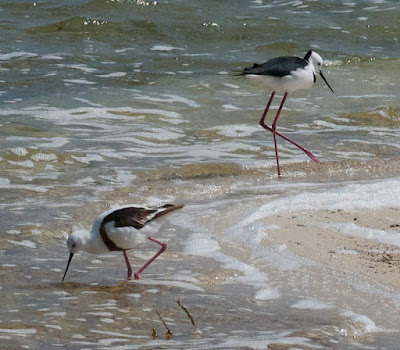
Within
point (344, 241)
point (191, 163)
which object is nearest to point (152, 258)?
point (344, 241)

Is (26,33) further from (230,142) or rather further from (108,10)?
(230,142)

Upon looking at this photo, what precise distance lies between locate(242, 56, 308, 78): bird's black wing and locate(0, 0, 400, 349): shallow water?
0.92 m

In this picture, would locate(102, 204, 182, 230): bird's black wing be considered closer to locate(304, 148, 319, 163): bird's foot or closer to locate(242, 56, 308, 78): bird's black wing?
locate(242, 56, 308, 78): bird's black wing

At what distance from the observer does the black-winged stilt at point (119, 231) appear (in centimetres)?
587

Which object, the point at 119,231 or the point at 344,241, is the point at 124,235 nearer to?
the point at 119,231

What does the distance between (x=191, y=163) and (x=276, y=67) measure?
1.27 metres

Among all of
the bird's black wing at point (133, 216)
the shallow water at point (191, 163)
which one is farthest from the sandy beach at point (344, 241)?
the bird's black wing at point (133, 216)

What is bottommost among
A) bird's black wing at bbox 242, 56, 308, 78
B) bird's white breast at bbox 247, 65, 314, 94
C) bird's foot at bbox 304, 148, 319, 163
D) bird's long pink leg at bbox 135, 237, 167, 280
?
bird's foot at bbox 304, 148, 319, 163

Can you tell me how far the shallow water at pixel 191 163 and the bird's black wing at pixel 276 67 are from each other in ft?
3.03

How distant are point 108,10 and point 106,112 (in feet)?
21.4

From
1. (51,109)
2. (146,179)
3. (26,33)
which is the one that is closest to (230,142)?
(146,179)

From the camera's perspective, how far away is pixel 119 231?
5832mm

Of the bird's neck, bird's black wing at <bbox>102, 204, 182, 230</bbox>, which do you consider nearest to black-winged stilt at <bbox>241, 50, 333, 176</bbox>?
bird's black wing at <bbox>102, 204, 182, 230</bbox>

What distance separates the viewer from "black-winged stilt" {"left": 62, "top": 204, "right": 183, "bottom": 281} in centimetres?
587
